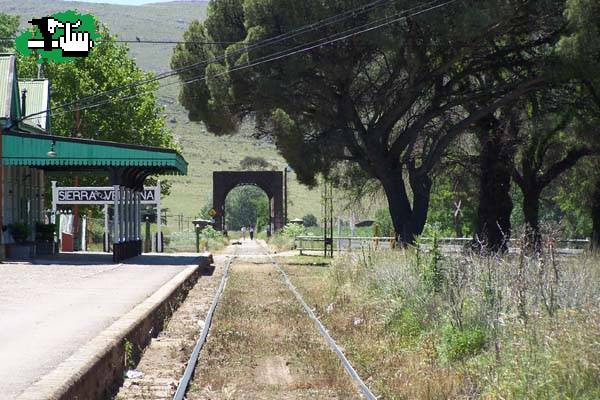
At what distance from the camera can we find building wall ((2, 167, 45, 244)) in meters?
36.3

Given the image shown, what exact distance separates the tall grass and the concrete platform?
150 inches

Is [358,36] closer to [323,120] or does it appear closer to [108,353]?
[323,120]

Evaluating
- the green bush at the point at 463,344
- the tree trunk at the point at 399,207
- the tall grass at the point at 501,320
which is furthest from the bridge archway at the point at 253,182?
the green bush at the point at 463,344

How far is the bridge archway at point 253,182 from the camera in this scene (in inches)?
3674

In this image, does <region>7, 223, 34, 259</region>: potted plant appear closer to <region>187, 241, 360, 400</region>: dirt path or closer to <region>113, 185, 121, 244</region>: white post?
<region>113, 185, 121, 244</region>: white post

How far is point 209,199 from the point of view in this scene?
127 m

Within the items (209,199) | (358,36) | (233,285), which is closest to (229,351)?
(233,285)

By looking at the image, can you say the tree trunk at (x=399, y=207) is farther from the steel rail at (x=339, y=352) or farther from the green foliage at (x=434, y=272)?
the green foliage at (x=434, y=272)

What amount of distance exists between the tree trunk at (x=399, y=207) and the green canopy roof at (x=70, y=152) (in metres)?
10.3

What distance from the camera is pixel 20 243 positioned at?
36.1m

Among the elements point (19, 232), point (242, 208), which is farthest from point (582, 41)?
point (242, 208)

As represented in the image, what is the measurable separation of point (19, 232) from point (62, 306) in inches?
755

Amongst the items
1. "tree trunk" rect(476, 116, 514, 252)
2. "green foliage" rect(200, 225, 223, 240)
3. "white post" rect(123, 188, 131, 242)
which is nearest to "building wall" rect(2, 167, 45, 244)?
"white post" rect(123, 188, 131, 242)

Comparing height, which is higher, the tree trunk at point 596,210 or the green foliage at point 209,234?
the tree trunk at point 596,210
